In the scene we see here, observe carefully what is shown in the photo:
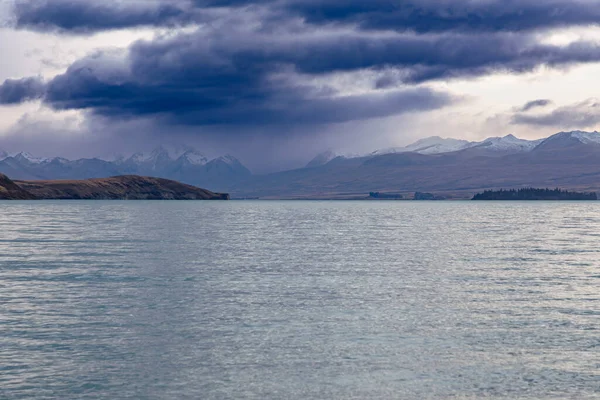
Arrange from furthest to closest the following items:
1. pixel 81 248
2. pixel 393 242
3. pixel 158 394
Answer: pixel 393 242 → pixel 81 248 → pixel 158 394

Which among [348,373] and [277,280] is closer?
[348,373]

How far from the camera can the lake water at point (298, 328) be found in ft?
77.5

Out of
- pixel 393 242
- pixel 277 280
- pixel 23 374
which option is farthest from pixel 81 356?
pixel 393 242

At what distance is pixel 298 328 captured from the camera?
3225 cm

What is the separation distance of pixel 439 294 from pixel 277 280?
41.5ft

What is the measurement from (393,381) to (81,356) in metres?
13.0

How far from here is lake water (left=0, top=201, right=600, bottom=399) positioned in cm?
2362

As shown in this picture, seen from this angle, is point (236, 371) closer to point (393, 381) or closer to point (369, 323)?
point (393, 381)

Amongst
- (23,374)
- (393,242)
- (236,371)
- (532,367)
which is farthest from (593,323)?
(393,242)

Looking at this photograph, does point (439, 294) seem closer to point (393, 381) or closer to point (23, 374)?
point (393, 381)

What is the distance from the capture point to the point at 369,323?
110 ft

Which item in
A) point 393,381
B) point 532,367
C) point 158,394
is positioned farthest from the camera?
point 532,367

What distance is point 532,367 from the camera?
25750 mm

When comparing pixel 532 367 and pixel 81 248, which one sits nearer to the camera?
pixel 532 367
